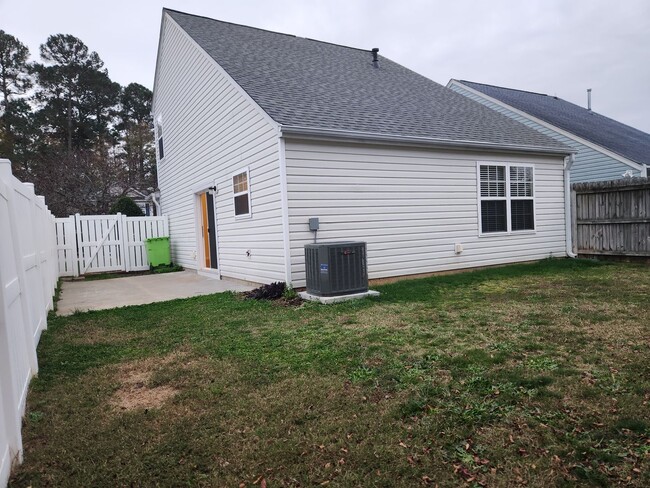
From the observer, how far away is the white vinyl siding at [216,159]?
723cm

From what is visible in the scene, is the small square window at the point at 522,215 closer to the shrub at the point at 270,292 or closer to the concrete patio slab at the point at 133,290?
the shrub at the point at 270,292

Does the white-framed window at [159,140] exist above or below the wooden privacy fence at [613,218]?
above

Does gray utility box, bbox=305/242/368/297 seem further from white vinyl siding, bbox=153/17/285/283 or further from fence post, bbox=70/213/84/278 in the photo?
fence post, bbox=70/213/84/278

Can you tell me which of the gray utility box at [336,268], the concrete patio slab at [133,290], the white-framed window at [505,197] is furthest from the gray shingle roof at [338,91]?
the concrete patio slab at [133,290]

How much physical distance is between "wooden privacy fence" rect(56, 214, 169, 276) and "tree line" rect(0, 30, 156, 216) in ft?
32.9

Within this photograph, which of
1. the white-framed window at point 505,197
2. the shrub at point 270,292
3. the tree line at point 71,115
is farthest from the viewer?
the tree line at point 71,115

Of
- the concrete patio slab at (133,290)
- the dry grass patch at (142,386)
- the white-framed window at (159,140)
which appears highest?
the white-framed window at (159,140)

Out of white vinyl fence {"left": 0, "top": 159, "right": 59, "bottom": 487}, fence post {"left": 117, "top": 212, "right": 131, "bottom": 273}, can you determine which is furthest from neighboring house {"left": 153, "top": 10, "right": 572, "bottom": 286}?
white vinyl fence {"left": 0, "top": 159, "right": 59, "bottom": 487}

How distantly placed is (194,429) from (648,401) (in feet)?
8.74

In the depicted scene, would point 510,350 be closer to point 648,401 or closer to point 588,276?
point 648,401

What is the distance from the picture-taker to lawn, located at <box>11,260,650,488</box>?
78.7 inches

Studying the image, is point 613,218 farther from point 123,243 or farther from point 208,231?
point 123,243

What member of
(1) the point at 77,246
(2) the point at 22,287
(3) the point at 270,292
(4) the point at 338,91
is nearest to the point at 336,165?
(3) the point at 270,292

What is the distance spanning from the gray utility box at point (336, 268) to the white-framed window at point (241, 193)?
2.13m
